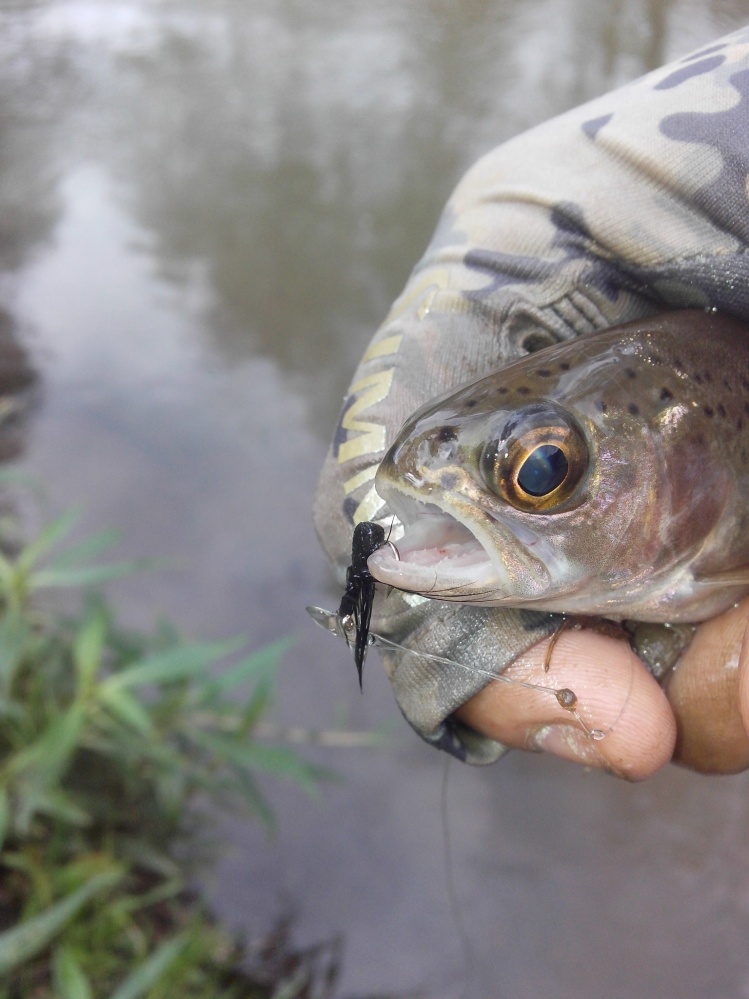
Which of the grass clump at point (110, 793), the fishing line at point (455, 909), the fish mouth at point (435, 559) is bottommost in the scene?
the fishing line at point (455, 909)

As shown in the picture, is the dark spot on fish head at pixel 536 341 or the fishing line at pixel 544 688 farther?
the dark spot on fish head at pixel 536 341

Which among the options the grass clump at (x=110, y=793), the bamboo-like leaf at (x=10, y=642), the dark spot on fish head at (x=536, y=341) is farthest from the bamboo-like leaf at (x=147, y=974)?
the dark spot on fish head at (x=536, y=341)

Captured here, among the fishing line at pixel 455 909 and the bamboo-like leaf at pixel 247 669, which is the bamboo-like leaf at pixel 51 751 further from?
the fishing line at pixel 455 909

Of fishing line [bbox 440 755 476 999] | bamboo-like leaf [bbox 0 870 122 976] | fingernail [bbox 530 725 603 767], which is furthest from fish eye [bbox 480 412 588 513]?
bamboo-like leaf [bbox 0 870 122 976]

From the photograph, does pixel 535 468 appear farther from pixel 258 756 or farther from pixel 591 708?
pixel 258 756

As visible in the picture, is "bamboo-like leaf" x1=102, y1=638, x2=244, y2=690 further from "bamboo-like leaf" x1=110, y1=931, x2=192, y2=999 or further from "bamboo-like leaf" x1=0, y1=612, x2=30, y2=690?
"bamboo-like leaf" x1=110, y1=931, x2=192, y2=999
